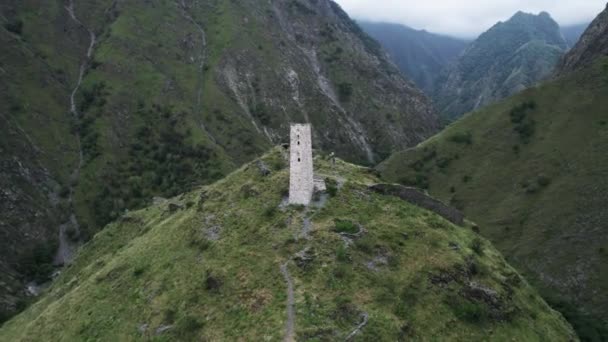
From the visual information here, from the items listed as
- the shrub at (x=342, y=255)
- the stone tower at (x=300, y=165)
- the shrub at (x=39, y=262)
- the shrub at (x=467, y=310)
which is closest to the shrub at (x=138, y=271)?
the stone tower at (x=300, y=165)

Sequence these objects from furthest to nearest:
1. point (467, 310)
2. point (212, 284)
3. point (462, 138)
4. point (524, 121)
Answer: point (462, 138) → point (524, 121) → point (212, 284) → point (467, 310)

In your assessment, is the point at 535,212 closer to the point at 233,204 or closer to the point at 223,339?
the point at 233,204

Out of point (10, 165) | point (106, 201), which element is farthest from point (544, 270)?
point (10, 165)

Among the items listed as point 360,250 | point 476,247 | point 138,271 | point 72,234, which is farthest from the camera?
point 72,234

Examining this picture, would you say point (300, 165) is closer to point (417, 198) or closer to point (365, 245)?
point (365, 245)

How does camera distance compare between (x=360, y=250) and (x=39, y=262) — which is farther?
(x=39, y=262)

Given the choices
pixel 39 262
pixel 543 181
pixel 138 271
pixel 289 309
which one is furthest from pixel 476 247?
pixel 39 262

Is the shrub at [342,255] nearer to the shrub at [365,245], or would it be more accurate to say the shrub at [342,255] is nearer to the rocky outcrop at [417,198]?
the shrub at [365,245]
